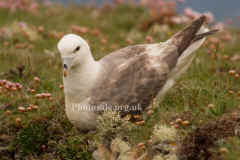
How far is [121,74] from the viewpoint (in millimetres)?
4871

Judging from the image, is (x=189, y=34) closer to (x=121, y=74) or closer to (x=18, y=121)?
(x=121, y=74)

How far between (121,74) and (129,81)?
0.13 meters

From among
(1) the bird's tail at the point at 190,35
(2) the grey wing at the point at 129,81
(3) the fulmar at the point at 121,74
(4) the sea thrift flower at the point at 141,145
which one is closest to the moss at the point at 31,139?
(3) the fulmar at the point at 121,74

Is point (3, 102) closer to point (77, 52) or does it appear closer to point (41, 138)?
point (41, 138)

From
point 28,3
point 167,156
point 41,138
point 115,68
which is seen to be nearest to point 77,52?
point 115,68

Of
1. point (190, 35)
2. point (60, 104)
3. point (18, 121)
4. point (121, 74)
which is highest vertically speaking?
point (190, 35)

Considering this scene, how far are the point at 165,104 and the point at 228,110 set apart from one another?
1.08 meters

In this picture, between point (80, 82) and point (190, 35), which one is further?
point (190, 35)

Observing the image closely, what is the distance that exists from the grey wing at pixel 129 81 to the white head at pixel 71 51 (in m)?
0.45

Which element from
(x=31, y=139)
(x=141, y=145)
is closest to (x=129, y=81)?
(x=141, y=145)

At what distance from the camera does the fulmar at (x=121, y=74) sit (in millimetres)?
4566

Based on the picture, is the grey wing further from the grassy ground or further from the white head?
the white head

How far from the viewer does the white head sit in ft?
14.1

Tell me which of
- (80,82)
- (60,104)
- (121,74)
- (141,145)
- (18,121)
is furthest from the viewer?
(60,104)
